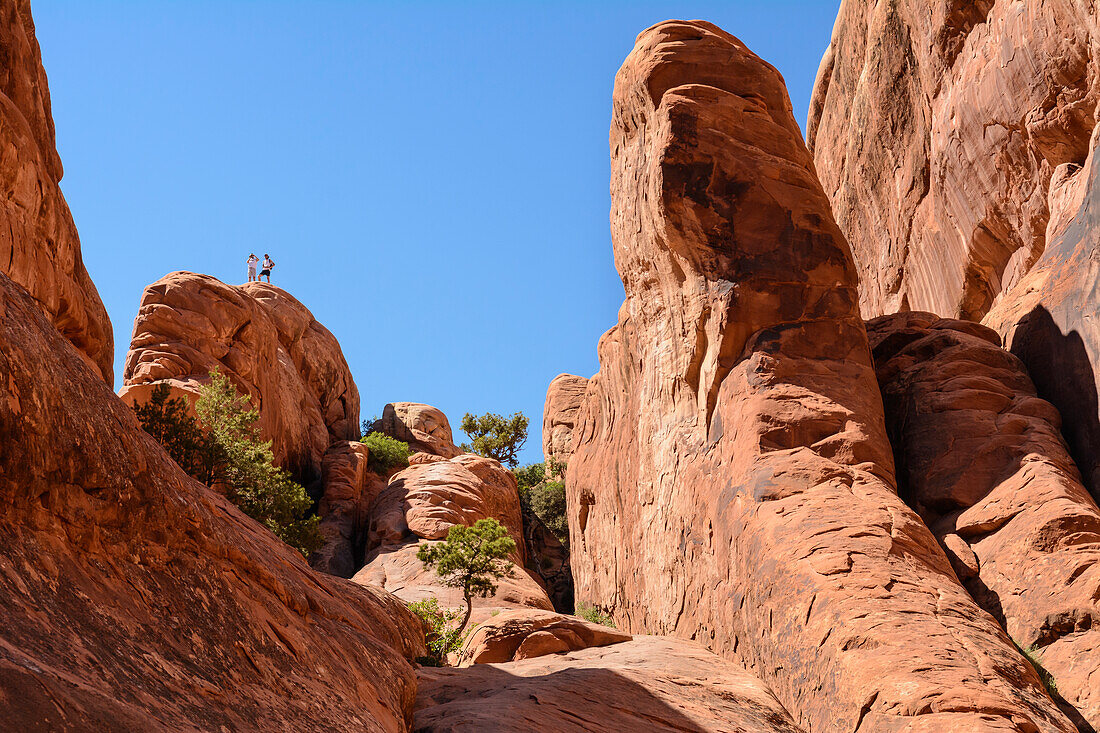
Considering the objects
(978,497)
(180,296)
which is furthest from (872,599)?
(180,296)

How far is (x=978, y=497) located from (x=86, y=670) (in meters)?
16.0

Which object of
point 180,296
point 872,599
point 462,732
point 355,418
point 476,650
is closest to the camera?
point 462,732

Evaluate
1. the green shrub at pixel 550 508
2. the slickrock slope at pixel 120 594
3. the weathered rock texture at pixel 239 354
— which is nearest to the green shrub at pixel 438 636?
the slickrock slope at pixel 120 594

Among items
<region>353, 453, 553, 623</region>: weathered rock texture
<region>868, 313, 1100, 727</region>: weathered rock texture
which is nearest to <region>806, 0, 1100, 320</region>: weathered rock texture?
<region>868, 313, 1100, 727</region>: weathered rock texture

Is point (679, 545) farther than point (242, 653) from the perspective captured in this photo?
Yes

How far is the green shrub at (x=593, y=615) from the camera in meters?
23.7

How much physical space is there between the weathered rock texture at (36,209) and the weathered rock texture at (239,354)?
31.8 ft

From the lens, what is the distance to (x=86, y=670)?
5.11 metres

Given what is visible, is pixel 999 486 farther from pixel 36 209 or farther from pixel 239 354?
pixel 239 354

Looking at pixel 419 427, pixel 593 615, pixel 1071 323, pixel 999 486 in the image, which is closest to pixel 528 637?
pixel 593 615

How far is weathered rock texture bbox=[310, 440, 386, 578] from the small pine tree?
935 cm

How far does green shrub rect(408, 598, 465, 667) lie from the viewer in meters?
16.1

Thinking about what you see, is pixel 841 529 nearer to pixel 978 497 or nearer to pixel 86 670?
pixel 978 497

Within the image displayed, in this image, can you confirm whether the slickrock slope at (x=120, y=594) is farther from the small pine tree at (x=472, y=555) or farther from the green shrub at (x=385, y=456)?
the green shrub at (x=385, y=456)
